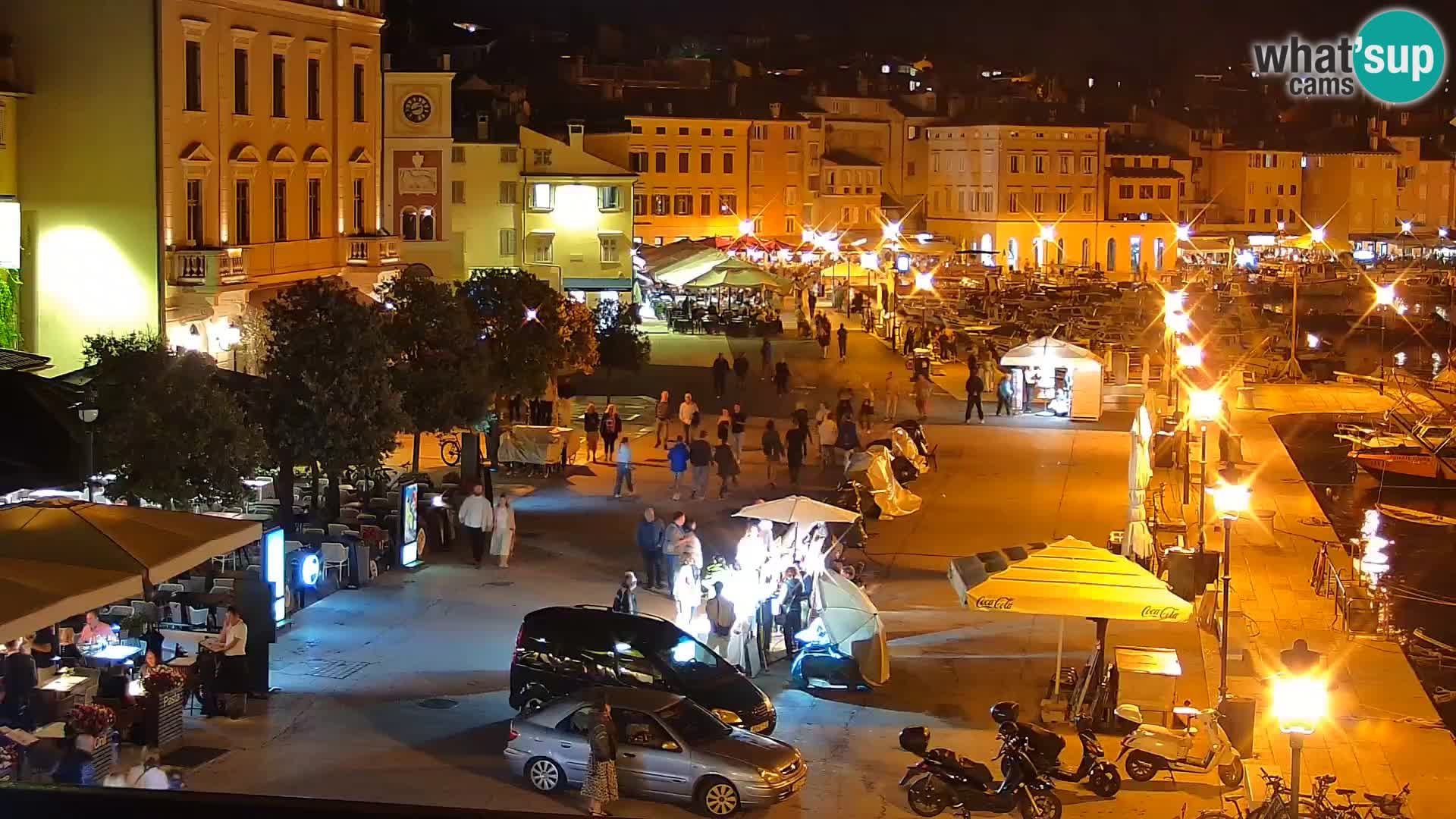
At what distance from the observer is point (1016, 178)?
366 ft

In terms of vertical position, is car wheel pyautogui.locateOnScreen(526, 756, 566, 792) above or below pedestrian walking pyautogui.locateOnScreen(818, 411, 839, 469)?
below

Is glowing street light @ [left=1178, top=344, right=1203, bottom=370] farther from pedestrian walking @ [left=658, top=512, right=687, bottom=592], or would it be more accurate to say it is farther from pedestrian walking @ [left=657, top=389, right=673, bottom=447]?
pedestrian walking @ [left=658, top=512, right=687, bottom=592]

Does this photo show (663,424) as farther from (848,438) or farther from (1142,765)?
(1142,765)

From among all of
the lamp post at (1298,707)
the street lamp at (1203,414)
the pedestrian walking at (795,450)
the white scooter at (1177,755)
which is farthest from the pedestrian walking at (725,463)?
the lamp post at (1298,707)

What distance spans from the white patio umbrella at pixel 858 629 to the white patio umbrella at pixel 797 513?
3.35m

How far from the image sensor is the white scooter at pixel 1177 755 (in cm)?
1500

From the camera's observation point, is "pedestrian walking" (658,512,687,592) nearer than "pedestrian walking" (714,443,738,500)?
Yes

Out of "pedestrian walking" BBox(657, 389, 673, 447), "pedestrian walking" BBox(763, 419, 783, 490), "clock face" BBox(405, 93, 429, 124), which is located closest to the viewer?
"pedestrian walking" BBox(763, 419, 783, 490)

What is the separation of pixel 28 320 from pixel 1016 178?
278ft

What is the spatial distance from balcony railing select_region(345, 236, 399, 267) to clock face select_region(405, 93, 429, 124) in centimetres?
1640

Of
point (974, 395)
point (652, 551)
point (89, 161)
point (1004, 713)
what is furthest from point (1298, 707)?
point (974, 395)

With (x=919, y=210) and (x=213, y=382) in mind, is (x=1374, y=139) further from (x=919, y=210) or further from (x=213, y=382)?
(x=213, y=382)

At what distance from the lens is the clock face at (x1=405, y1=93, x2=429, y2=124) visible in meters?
56.0

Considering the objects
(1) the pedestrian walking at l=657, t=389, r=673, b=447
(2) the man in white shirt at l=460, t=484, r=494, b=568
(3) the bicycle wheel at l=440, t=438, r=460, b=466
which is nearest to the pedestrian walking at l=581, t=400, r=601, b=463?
(1) the pedestrian walking at l=657, t=389, r=673, b=447
